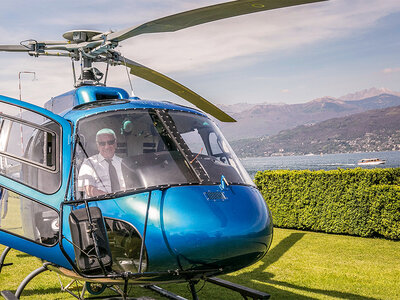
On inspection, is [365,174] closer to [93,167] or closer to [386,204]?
[386,204]

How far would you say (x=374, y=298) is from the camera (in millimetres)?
6508

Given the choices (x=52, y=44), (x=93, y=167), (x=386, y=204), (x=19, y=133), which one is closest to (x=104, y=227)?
(x=93, y=167)

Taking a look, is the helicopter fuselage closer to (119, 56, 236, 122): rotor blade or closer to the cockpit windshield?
the cockpit windshield

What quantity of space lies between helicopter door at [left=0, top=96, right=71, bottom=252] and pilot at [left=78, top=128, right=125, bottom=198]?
18cm

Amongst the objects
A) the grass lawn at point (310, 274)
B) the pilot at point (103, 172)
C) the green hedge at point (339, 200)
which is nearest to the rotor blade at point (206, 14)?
the pilot at point (103, 172)

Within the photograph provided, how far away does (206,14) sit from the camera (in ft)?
11.8

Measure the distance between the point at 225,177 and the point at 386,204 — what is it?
26.0 feet

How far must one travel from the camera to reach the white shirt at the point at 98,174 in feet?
12.5

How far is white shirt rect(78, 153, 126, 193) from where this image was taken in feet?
12.5

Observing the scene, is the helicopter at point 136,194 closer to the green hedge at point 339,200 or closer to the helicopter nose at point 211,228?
the helicopter nose at point 211,228

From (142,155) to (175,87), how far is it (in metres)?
2.23

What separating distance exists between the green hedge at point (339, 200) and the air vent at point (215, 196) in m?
8.06

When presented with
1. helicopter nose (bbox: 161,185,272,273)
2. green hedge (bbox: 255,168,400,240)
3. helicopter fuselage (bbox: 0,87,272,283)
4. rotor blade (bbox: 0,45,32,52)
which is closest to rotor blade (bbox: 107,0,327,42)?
helicopter fuselage (bbox: 0,87,272,283)

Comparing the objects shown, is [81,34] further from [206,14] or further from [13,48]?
[206,14]
